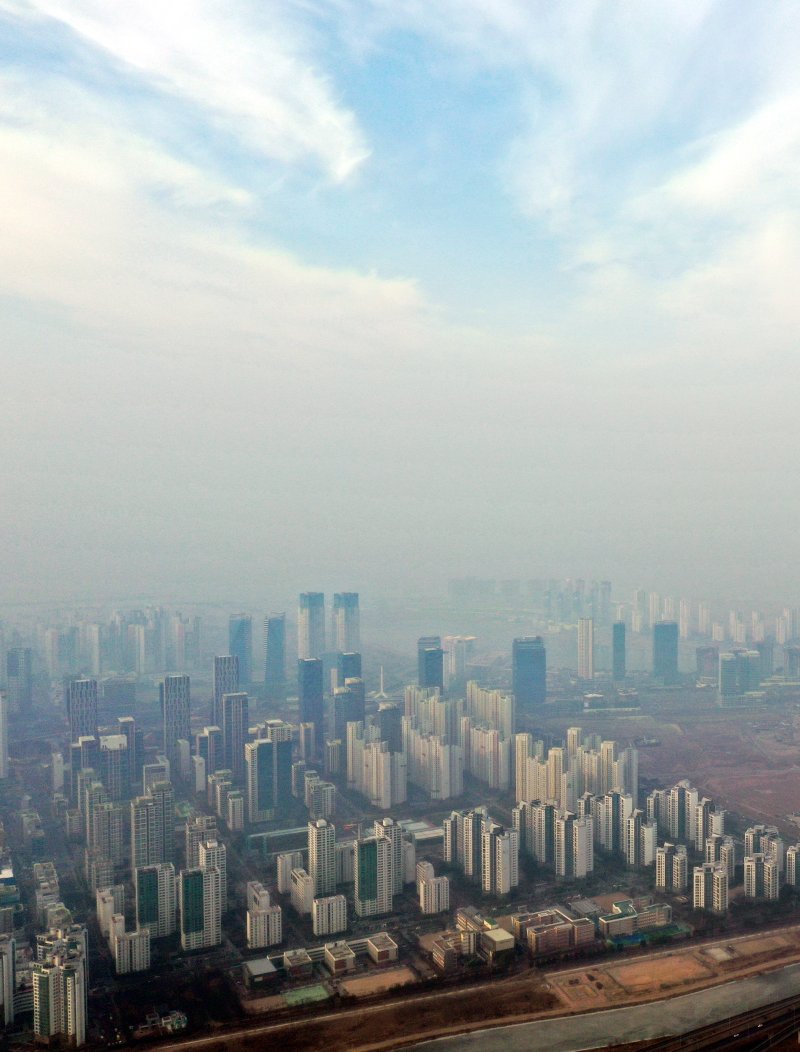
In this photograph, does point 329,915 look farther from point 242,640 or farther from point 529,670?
point 529,670

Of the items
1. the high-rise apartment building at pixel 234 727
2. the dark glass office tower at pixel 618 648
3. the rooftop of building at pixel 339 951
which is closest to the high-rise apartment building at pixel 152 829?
the high-rise apartment building at pixel 234 727

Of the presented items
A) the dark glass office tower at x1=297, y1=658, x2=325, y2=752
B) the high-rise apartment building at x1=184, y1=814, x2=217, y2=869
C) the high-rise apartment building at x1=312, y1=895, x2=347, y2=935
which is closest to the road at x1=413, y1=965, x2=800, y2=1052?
the high-rise apartment building at x1=312, y1=895, x2=347, y2=935

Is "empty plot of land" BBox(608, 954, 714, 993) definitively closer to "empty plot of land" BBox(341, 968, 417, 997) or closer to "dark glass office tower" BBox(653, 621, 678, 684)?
"empty plot of land" BBox(341, 968, 417, 997)

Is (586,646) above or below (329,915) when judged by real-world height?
above

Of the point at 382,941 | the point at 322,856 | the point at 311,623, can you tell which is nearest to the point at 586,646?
the point at 311,623

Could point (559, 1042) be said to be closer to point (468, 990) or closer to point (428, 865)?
point (468, 990)

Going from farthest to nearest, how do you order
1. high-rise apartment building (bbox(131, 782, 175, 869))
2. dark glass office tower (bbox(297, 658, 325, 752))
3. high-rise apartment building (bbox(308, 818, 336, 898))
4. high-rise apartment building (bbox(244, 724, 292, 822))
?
dark glass office tower (bbox(297, 658, 325, 752)), high-rise apartment building (bbox(244, 724, 292, 822)), high-rise apartment building (bbox(131, 782, 175, 869)), high-rise apartment building (bbox(308, 818, 336, 898))
